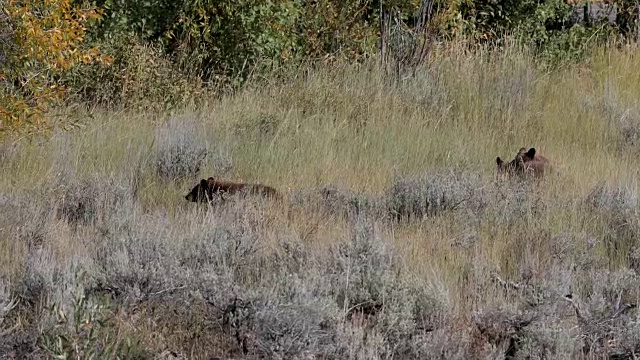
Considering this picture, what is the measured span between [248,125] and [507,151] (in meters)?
2.43

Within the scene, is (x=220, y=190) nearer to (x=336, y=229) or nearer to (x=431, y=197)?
(x=336, y=229)

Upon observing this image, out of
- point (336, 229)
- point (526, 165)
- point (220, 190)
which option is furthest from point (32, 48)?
point (526, 165)

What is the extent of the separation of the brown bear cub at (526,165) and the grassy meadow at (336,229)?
148mm

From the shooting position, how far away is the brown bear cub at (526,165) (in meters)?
7.84

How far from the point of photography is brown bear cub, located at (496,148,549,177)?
784cm

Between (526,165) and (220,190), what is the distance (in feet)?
7.95

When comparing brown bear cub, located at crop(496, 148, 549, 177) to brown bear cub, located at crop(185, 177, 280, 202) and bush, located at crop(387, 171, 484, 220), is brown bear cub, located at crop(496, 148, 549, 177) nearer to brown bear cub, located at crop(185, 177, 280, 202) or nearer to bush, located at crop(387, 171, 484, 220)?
bush, located at crop(387, 171, 484, 220)

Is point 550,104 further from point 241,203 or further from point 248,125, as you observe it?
point 241,203

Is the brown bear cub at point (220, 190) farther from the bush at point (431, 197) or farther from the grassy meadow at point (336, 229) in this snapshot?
the bush at point (431, 197)

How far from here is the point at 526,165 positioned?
7.89 meters

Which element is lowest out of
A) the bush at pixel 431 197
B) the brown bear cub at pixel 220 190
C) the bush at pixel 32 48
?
the brown bear cub at pixel 220 190

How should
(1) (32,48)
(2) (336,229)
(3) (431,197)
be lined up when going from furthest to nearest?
(1) (32,48), (3) (431,197), (2) (336,229)

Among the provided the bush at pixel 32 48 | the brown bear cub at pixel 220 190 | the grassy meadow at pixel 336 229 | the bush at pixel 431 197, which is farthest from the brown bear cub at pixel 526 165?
the bush at pixel 32 48

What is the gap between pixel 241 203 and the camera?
6730mm
